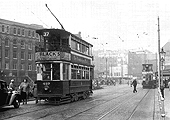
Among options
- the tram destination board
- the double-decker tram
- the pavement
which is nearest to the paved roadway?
the pavement

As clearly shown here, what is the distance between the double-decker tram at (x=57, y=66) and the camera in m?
17.2

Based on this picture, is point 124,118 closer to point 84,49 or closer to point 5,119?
point 5,119

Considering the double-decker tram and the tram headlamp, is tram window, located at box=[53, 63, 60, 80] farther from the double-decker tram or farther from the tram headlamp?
the tram headlamp

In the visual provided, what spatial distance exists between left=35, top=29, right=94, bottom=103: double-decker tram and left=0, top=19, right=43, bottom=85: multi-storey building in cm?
3544

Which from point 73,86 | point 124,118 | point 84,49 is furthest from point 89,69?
point 124,118

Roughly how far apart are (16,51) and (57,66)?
44.6 meters

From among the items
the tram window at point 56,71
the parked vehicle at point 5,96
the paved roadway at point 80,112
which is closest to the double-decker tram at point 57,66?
the tram window at point 56,71

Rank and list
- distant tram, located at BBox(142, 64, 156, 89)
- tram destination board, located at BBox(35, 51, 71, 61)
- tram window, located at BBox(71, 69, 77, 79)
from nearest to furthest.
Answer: tram destination board, located at BBox(35, 51, 71, 61)
tram window, located at BBox(71, 69, 77, 79)
distant tram, located at BBox(142, 64, 156, 89)

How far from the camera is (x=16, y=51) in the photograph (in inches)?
2370

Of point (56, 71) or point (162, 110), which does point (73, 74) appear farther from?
point (162, 110)

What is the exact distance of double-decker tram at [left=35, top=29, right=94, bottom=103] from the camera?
17156 mm

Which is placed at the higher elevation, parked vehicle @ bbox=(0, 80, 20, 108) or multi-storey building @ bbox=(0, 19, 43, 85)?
multi-storey building @ bbox=(0, 19, 43, 85)

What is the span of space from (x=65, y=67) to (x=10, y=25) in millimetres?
42088

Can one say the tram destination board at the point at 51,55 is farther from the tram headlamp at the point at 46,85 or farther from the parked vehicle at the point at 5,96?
the parked vehicle at the point at 5,96
